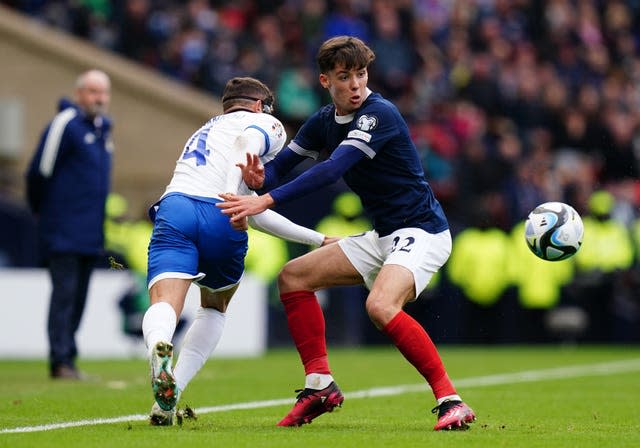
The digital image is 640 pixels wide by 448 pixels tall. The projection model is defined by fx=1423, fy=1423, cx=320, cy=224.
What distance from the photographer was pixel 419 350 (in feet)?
23.6

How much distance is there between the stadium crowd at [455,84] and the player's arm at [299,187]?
11232 mm

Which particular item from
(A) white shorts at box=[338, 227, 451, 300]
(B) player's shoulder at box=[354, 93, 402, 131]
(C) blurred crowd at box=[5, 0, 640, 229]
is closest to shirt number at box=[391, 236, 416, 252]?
(A) white shorts at box=[338, 227, 451, 300]

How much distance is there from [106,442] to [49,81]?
46.3 ft

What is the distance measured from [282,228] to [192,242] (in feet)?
2.17

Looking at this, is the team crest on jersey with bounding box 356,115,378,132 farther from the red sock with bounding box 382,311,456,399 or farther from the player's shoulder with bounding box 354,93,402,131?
the red sock with bounding box 382,311,456,399

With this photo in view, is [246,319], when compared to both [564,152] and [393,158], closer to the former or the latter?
[564,152]

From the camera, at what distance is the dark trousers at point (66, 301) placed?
446 inches

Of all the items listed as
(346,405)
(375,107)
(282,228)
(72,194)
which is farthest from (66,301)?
(375,107)

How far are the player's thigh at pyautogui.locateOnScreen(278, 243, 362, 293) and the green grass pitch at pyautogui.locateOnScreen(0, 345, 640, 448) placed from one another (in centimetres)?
75

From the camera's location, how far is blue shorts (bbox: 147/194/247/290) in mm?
7195

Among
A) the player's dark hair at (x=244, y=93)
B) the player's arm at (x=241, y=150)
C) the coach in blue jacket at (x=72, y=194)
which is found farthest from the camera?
the coach in blue jacket at (x=72, y=194)

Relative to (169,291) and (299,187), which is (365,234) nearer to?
(299,187)

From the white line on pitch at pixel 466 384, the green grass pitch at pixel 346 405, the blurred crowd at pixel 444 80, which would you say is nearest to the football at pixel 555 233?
the green grass pitch at pixel 346 405

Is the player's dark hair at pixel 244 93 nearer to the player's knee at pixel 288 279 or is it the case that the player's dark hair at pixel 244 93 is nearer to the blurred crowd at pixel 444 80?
the player's knee at pixel 288 279
